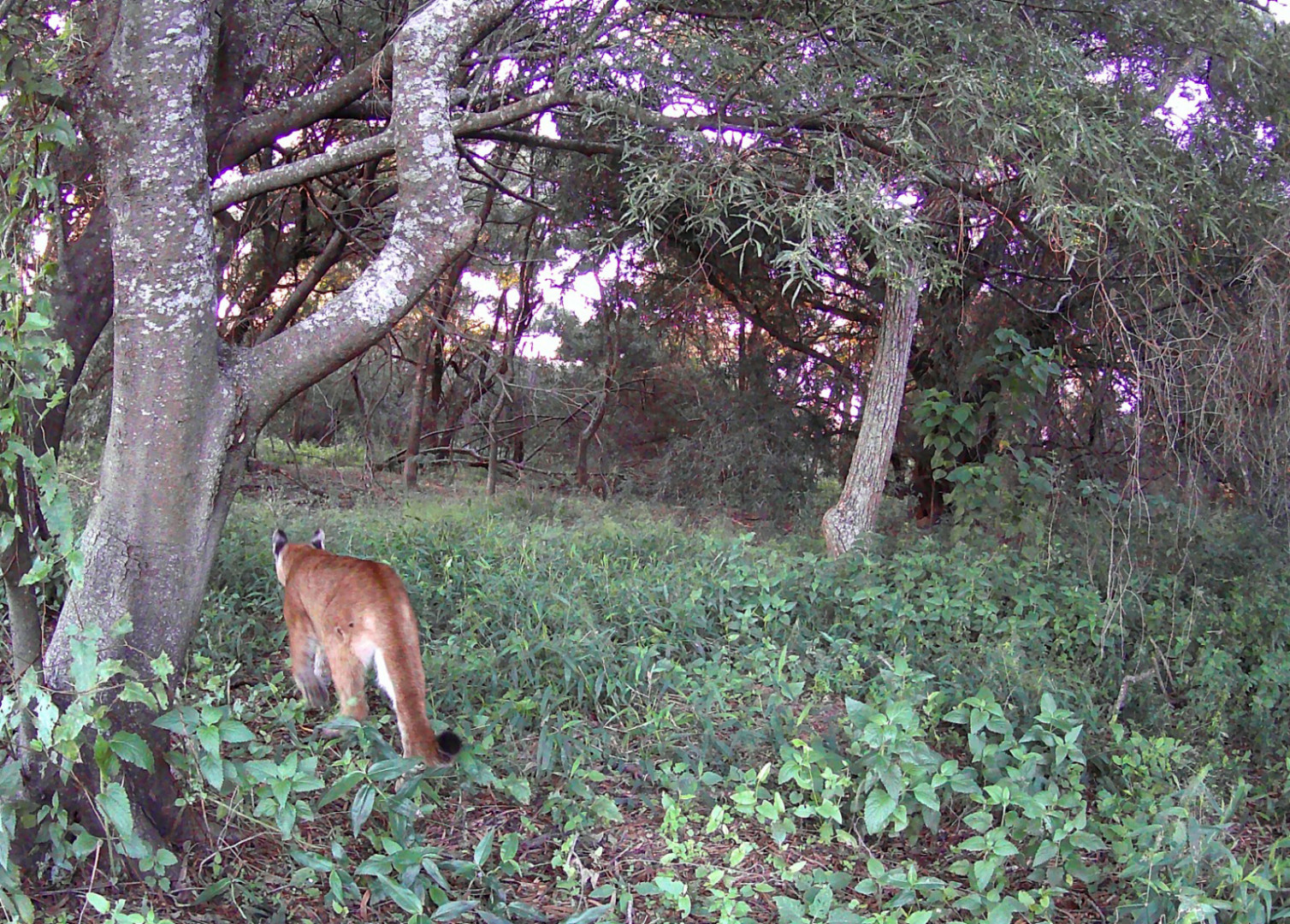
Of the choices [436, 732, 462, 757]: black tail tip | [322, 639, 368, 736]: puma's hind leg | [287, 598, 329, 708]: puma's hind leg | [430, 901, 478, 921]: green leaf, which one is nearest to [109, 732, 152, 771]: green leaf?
[430, 901, 478, 921]: green leaf

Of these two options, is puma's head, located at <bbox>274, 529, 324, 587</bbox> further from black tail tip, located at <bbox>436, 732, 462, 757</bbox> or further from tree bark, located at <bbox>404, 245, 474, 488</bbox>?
tree bark, located at <bbox>404, 245, 474, 488</bbox>

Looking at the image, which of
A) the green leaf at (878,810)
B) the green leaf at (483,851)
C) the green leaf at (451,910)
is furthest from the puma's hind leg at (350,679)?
the green leaf at (878,810)

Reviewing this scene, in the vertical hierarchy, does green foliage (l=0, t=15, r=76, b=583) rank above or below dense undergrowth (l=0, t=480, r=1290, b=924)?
above

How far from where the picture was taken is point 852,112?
7.17 metres

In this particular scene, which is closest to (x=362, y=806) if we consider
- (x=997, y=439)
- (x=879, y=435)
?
(x=879, y=435)

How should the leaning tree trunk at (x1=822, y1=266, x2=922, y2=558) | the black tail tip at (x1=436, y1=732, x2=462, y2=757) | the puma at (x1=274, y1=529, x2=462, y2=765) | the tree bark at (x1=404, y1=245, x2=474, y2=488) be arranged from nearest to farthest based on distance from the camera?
the black tail tip at (x1=436, y1=732, x2=462, y2=757) → the puma at (x1=274, y1=529, x2=462, y2=765) → the leaning tree trunk at (x1=822, y1=266, x2=922, y2=558) → the tree bark at (x1=404, y1=245, x2=474, y2=488)

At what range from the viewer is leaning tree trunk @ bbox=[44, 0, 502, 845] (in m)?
3.63

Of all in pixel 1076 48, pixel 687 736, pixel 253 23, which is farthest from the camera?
pixel 1076 48

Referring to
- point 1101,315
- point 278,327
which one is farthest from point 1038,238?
point 278,327

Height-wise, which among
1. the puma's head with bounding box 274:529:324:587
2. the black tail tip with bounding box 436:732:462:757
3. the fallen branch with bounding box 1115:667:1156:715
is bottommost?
the black tail tip with bounding box 436:732:462:757

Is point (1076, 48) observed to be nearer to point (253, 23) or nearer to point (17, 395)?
point (253, 23)

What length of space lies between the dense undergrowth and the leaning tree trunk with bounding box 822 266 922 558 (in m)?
1.02

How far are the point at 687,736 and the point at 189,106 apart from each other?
12.0 feet

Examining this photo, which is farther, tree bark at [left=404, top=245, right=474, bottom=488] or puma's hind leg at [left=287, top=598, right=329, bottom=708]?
tree bark at [left=404, top=245, right=474, bottom=488]
